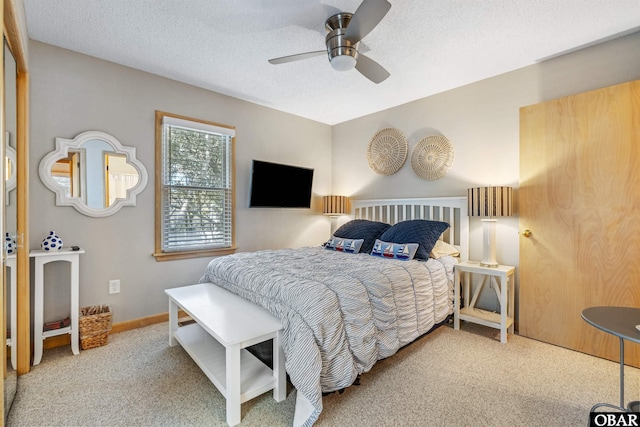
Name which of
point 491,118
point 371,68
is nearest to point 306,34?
point 371,68

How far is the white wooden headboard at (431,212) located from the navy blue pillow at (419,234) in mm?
316

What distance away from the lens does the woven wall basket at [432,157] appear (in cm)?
343

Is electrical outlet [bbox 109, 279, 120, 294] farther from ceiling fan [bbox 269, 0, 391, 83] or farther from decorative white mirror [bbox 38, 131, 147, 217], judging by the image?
ceiling fan [bbox 269, 0, 391, 83]

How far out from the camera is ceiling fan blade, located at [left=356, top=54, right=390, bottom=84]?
2256 mm

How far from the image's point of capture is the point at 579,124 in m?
2.47

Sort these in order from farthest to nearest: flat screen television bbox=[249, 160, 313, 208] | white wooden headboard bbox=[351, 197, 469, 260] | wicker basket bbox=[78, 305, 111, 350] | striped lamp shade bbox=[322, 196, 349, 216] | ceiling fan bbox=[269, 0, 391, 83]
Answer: striped lamp shade bbox=[322, 196, 349, 216]
flat screen television bbox=[249, 160, 313, 208]
white wooden headboard bbox=[351, 197, 469, 260]
wicker basket bbox=[78, 305, 111, 350]
ceiling fan bbox=[269, 0, 391, 83]

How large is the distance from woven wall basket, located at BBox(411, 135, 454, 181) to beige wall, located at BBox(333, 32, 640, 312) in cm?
7

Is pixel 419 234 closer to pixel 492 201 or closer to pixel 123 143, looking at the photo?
pixel 492 201

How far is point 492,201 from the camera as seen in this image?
107 inches

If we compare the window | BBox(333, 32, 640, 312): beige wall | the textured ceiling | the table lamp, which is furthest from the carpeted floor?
the textured ceiling

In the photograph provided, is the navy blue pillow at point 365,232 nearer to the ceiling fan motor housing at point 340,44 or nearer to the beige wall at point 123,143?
the beige wall at point 123,143

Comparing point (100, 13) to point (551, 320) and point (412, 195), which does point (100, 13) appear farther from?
point (551, 320)

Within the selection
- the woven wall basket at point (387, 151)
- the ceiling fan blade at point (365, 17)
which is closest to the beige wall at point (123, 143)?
the woven wall basket at point (387, 151)

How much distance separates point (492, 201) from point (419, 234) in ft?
2.32
